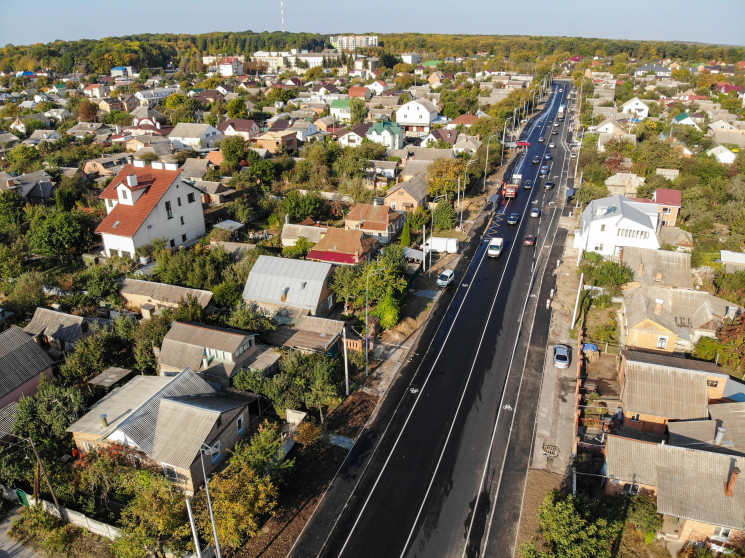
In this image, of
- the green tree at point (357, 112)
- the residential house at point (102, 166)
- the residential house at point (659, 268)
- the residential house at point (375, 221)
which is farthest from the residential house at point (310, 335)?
the green tree at point (357, 112)

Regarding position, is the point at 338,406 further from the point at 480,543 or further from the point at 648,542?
the point at 648,542

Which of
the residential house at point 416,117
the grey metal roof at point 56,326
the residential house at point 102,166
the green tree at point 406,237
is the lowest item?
the grey metal roof at point 56,326

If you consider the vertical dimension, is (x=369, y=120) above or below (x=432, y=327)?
above

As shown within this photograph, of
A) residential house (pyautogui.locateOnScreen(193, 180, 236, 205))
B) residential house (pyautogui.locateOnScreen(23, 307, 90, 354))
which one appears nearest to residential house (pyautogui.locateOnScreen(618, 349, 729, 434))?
residential house (pyautogui.locateOnScreen(23, 307, 90, 354))

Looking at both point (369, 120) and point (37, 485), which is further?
point (369, 120)

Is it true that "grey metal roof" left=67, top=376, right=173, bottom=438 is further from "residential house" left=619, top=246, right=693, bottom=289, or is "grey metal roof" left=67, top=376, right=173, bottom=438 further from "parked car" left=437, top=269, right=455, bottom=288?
"residential house" left=619, top=246, right=693, bottom=289

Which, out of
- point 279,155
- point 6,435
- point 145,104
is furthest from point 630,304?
point 145,104

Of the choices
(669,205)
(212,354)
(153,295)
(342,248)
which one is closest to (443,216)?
(342,248)

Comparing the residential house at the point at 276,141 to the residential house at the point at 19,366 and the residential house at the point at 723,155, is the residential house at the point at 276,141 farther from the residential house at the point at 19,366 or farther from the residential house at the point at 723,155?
the residential house at the point at 723,155
